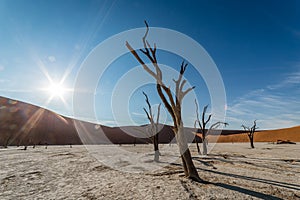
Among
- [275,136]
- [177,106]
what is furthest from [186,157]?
[275,136]

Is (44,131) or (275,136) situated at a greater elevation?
(44,131)

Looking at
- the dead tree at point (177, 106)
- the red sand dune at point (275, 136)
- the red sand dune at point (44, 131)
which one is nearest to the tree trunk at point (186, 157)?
the dead tree at point (177, 106)

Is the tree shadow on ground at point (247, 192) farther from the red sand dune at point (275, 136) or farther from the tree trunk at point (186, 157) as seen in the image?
the red sand dune at point (275, 136)

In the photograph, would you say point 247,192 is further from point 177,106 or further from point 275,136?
point 275,136

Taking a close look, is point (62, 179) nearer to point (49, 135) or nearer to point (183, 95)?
point (183, 95)

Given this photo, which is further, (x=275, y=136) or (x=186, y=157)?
(x=275, y=136)

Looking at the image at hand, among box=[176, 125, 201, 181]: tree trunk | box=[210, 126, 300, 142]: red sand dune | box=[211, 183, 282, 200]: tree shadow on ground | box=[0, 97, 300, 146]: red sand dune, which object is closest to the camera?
box=[211, 183, 282, 200]: tree shadow on ground

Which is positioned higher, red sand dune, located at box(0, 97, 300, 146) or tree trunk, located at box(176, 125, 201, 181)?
red sand dune, located at box(0, 97, 300, 146)

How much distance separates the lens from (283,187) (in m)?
5.88

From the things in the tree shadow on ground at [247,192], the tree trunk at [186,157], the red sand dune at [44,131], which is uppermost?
the red sand dune at [44,131]

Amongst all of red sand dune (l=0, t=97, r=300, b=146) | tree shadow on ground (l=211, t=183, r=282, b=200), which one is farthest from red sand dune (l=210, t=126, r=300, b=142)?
tree shadow on ground (l=211, t=183, r=282, b=200)

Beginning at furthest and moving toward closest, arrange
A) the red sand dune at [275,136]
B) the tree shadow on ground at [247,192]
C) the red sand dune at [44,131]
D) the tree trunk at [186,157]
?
1. the red sand dune at [275,136]
2. the red sand dune at [44,131]
3. the tree trunk at [186,157]
4. the tree shadow on ground at [247,192]

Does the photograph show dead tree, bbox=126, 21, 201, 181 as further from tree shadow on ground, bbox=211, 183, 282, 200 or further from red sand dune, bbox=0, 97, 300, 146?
red sand dune, bbox=0, 97, 300, 146

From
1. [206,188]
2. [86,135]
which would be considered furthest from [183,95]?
[86,135]
